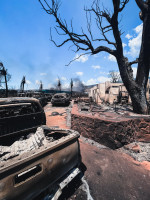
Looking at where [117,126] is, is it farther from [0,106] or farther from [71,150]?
[0,106]

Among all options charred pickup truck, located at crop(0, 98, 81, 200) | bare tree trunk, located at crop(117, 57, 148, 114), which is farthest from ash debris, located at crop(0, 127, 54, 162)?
bare tree trunk, located at crop(117, 57, 148, 114)

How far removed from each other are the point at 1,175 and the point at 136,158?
3.54 metres

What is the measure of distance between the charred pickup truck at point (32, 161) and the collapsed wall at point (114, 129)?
1.83 metres

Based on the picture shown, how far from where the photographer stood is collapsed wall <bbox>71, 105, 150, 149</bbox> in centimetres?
330

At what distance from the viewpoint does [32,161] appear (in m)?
1.23

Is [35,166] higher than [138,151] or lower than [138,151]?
higher

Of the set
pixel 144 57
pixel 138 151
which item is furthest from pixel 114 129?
pixel 144 57

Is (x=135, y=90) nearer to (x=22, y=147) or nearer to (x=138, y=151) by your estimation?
(x=138, y=151)

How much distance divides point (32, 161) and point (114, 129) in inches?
111

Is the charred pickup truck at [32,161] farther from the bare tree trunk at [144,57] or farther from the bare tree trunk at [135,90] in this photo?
the bare tree trunk at [144,57]

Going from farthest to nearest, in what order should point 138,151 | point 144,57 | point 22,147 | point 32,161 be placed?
point 144,57 < point 138,151 < point 22,147 < point 32,161

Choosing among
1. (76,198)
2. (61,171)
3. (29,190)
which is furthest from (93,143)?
(29,190)

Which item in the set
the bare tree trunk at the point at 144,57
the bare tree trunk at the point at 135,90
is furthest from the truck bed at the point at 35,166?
the bare tree trunk at the point at 144,57

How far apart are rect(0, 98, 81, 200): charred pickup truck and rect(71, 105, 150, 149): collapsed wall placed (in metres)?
1.83
